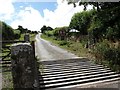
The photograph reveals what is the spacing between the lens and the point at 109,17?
Answer: 23656 mm

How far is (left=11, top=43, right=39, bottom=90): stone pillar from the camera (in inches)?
504

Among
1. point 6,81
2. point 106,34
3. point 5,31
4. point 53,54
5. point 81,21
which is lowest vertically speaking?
point 6,81

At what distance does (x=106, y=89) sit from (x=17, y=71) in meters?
4.68

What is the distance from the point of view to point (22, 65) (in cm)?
1284

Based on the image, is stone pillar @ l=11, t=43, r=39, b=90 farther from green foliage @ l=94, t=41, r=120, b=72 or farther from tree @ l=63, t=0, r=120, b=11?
tree @ l=63, t=0, r=120, b=11

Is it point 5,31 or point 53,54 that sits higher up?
point 5,31

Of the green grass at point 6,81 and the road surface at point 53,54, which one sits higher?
the road surface at point 53,54

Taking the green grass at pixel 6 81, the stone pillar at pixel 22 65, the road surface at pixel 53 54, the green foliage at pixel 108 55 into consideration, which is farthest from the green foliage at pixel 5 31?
the stone pillar at pixel 22 65

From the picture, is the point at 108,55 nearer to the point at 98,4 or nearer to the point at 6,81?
the point at 98,4

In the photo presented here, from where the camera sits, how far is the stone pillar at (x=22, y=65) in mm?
12797

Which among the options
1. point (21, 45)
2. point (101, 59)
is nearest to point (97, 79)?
point (101, 59)

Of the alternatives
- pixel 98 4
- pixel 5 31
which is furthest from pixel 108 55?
pixel 5 31

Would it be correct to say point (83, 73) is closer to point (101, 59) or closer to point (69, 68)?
point (69, 68)

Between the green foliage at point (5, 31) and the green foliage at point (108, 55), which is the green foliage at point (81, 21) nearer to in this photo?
the green foliage at point (5, 31)
